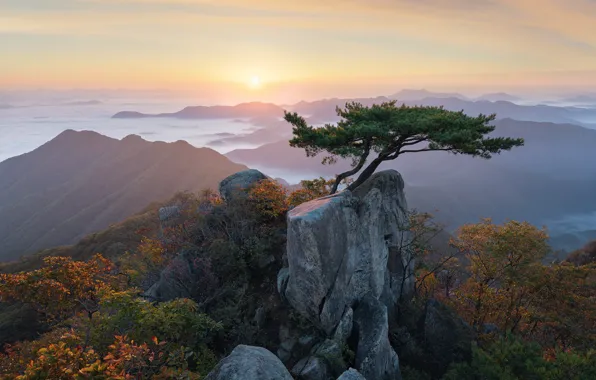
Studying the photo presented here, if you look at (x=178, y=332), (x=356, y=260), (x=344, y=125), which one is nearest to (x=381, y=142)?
(x=344, y=125)

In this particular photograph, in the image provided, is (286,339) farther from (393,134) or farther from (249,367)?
(393,134)

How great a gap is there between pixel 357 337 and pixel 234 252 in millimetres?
7848

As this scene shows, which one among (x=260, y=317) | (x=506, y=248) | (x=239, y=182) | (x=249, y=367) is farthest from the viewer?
(x=239, y=182)

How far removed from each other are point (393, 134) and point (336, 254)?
24.0 ft

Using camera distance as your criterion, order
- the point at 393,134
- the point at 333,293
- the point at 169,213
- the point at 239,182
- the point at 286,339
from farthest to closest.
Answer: the point at 169,213 < the point at 239,182 < the point at 393,134 < the point at 286,339 < the point at 333,293

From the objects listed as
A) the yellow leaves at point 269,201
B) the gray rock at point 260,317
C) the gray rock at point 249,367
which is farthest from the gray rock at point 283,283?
the gray rock at point 249,367

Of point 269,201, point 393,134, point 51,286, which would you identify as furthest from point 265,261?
point 51,286

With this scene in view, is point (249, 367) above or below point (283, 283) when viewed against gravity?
above

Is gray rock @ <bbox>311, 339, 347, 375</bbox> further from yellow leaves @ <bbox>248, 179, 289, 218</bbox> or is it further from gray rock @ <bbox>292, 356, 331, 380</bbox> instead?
yellow leaves @ <bbox>248, 179, 289, 218</bbox>

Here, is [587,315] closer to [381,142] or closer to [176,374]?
[381,142]

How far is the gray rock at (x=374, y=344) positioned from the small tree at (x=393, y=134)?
23.0 feet

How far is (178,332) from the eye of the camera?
14.4m

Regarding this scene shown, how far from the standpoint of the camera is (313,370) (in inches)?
571

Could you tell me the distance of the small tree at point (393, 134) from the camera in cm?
1798
